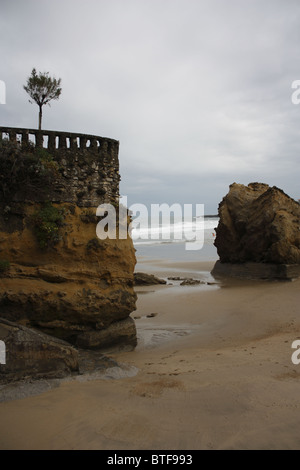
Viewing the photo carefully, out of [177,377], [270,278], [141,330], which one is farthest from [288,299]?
[177,377]

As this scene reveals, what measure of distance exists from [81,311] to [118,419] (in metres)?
4.06

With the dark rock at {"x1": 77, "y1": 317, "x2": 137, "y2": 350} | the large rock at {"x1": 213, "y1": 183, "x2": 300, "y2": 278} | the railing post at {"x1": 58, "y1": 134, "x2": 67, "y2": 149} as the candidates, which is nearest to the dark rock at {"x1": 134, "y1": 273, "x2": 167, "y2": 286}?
the large rock at {"x1": 213, "y1": 183, "x2": 300, "y2": 278}

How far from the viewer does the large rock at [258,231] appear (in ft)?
56.3

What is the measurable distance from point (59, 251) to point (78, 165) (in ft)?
8.12

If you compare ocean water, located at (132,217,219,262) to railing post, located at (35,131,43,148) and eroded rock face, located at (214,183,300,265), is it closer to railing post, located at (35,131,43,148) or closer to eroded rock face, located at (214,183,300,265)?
eroded rock face, located at (214,183,300,265)

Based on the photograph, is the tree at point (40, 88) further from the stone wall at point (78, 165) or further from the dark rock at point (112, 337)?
the dark rock at point (112, 337)

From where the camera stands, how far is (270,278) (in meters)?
17.3

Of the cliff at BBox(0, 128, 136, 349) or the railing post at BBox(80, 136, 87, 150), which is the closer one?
the cliff at BBox(0, 128, 136, 349)

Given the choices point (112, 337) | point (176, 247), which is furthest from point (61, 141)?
point (176, 247)

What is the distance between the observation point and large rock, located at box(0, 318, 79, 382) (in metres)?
6.09

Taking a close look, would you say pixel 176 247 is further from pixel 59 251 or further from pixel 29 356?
pixel 29 356

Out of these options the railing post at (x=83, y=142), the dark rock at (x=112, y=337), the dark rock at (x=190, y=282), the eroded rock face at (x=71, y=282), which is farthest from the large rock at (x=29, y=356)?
the dark rock at (x=190, y=282)
